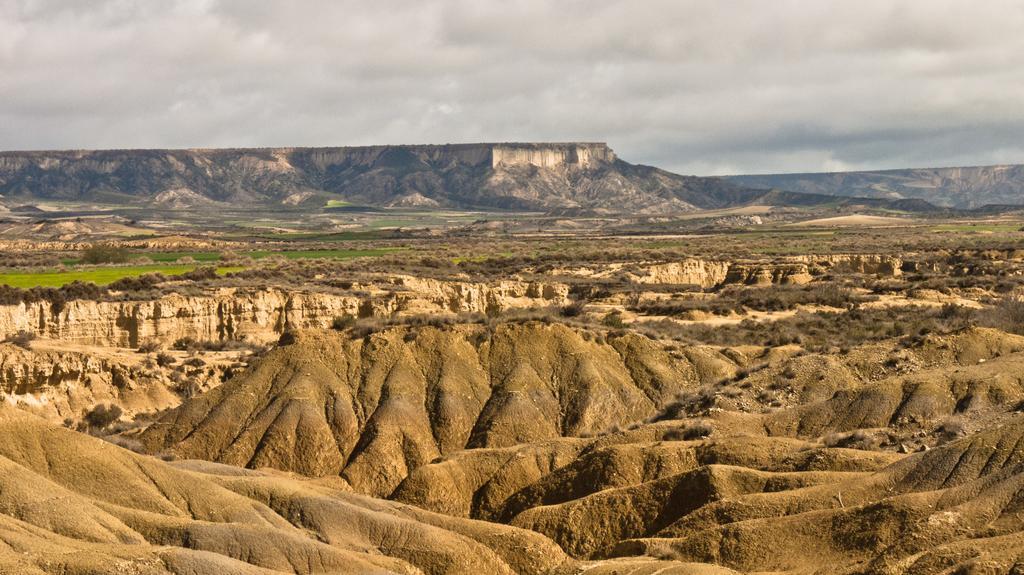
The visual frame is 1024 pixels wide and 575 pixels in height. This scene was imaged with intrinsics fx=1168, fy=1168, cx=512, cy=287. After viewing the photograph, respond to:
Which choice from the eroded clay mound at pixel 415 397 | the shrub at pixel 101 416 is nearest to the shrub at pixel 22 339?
the shrub at pixel 101 416

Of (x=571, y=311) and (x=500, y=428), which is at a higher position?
(x=571, y=311)

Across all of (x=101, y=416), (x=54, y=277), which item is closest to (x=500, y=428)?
(x=101, y=416)

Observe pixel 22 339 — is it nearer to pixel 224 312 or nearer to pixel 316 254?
pixel 224 312

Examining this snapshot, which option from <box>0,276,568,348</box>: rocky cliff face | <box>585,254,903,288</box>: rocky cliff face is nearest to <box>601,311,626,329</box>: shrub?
<box>0,276,568,348</box>: rocky cliff face

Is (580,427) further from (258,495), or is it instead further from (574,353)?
(258,495)

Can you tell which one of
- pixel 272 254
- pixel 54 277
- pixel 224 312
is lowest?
pixel 272 254

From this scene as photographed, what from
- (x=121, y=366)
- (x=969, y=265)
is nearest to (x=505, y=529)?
(x=121, y=366)

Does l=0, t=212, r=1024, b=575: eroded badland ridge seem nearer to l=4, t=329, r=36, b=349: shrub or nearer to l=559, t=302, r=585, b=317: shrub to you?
l=4, t=329, r=36, b=349: shrub

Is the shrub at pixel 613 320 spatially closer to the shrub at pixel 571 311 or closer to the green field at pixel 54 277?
the shrub at pixel 571 311

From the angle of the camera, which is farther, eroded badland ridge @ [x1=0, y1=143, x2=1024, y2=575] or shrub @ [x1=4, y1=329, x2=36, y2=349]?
shrub @ [x1=4, y1=329, x2=36, y2=349]

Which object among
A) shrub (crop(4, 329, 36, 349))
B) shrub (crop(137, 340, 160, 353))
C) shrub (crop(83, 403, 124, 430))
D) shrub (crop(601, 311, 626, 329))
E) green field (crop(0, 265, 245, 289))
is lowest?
shrub (crop(83, 403, 124, 430))

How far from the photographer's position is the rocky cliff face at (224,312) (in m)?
58.6

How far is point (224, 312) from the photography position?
2517 inches

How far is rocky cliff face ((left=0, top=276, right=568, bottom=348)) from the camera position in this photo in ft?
192
